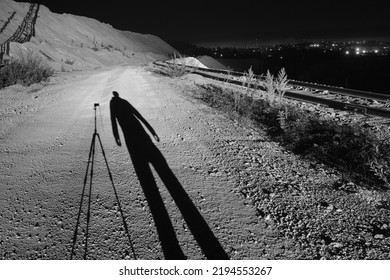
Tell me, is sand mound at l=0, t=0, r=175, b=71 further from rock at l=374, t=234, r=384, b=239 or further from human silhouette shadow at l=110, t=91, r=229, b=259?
rock at l=374, t=234, r=384, b=239

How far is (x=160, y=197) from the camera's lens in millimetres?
3945

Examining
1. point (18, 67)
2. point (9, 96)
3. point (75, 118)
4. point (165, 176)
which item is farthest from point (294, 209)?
point (18, 67)

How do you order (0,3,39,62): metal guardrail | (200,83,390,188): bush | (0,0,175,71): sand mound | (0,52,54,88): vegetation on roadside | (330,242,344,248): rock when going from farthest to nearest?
(0,0,175,71): sand mound, (0,3,39,62): metal guardrail, (0,52,54,88): vegetation on roadside, (200,83,390,188): bush, (330,242,344,248): rock

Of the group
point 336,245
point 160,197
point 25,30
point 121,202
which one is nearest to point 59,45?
point 25,30

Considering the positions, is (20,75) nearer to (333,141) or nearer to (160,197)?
(160,197)

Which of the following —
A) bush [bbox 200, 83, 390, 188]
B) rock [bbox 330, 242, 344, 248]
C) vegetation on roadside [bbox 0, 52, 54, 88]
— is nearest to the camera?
rock [bbox 330, 242, 344, 248]

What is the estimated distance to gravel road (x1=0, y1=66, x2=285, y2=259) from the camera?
3.04 meters

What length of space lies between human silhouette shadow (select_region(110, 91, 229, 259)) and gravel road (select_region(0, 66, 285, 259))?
0.6 inches

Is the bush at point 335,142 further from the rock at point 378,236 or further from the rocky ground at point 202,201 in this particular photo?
the rock at point 378,236

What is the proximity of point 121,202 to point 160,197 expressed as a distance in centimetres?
61

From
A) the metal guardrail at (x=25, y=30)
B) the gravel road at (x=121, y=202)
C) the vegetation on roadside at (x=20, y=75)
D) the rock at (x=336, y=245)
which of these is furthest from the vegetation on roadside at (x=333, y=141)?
the metal guardrail at (x=25, y=30)

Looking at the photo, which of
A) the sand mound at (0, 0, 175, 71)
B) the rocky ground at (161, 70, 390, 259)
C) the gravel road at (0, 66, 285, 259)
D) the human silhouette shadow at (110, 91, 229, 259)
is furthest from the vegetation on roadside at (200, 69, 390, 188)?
the sand mound at (0, 0, 175, 71)

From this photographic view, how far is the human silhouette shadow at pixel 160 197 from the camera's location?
304cm
